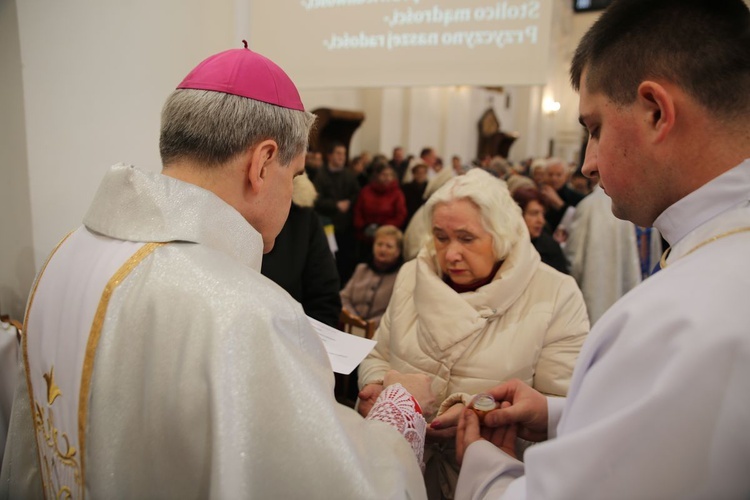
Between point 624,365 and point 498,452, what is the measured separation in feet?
1.91

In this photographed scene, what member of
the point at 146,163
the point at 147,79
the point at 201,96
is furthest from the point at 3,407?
the point at 147,79

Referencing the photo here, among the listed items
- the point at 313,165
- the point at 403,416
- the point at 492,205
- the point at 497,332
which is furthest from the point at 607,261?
the point at 313,165

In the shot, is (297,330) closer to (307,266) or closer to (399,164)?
(307,266)

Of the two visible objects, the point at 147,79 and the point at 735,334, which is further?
the point at 147,79

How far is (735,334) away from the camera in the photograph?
30.8 inches

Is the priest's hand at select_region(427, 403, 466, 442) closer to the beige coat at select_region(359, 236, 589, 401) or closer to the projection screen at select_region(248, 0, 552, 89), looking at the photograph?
the beige coat at select_region(359, 236, 589, 401)

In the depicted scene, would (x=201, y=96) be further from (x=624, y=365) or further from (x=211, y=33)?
(x=211, y=33)

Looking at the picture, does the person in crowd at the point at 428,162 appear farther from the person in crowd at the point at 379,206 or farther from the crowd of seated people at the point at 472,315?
the crowd of seated people at the point at 472,315

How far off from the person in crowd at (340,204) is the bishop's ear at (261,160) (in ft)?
13.8

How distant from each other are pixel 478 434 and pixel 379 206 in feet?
16.0

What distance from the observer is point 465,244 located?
6.95ft

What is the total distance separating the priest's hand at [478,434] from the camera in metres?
1.46

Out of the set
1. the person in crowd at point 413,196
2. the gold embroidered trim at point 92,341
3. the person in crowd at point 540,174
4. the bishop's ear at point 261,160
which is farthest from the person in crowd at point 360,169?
the gold embroidered trim at point 92,341

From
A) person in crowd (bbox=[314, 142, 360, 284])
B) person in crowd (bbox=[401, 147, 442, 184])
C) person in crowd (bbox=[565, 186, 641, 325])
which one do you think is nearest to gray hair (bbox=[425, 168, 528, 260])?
person in crowd (bbox=[565, 186, 641, 325])
